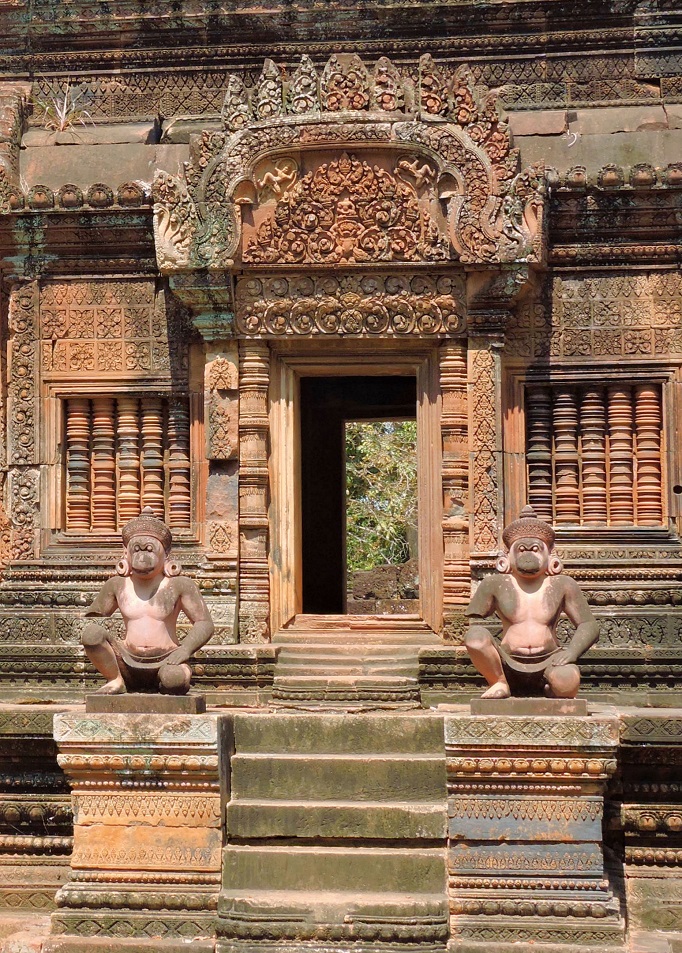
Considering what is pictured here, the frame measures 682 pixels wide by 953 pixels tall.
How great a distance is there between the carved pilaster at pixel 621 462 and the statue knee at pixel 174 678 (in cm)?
334

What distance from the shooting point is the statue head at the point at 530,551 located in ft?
27.0

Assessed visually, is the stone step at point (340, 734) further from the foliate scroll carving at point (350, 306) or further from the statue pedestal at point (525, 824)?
the foliate scroll carving at point (350, 306)

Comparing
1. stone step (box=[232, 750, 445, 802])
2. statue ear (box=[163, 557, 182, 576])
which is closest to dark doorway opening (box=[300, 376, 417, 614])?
statue ear (box=[163, 557, 182, 576])

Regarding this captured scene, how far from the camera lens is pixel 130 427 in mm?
10328

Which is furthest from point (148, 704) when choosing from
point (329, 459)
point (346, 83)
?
point (329, 459)

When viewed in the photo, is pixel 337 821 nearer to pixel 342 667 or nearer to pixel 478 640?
pixel 478 640

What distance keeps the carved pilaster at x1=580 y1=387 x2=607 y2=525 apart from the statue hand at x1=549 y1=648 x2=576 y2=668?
2038 mm

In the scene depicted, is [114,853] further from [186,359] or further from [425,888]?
[186,359]

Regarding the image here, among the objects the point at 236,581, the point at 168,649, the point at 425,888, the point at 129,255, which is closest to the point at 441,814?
the point at 425,888

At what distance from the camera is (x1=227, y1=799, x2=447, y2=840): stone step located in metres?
8.21

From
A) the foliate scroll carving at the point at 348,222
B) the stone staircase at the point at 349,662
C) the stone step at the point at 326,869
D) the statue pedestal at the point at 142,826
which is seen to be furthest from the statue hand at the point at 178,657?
the foliate scroll carving at the point at 348,222

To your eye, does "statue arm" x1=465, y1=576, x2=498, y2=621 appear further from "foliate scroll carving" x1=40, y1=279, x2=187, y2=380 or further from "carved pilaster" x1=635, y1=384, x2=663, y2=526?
"foliate scroll carving" x1=40, y1=279, x2=187, y2=380

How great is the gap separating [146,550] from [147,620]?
1.31 ft

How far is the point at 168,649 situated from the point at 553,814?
2318 mm
